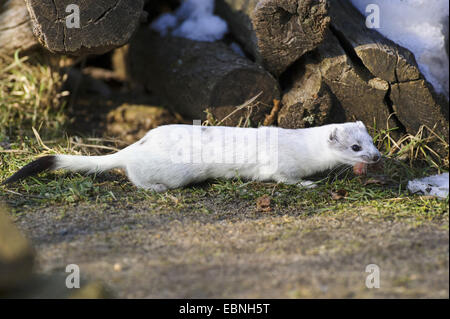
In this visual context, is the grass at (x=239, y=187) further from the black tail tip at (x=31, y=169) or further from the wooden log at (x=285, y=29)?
the wooden log at (x=285, y=29)

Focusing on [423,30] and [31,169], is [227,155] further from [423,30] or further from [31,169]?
[423,30]

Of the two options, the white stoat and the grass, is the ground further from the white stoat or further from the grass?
the white stoat

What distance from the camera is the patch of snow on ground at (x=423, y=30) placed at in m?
4.47

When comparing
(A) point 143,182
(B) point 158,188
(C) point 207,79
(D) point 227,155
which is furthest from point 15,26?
(D) point 227,155

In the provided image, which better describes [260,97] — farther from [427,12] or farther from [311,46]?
[427,12]

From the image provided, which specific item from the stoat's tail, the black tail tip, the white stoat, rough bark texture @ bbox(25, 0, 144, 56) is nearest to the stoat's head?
the white stoat

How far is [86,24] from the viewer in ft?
12.7

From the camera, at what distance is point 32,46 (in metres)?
4.75

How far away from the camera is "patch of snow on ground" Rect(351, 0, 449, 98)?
4.47 metres

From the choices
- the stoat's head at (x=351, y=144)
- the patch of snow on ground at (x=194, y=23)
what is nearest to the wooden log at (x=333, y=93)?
the stoat's head at (x=351, y=144)

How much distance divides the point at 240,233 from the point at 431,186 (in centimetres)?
147

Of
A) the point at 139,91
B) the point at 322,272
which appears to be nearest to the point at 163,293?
the point at 322,272

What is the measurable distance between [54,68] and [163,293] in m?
3.59

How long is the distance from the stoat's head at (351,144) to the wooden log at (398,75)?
0.68 meters
